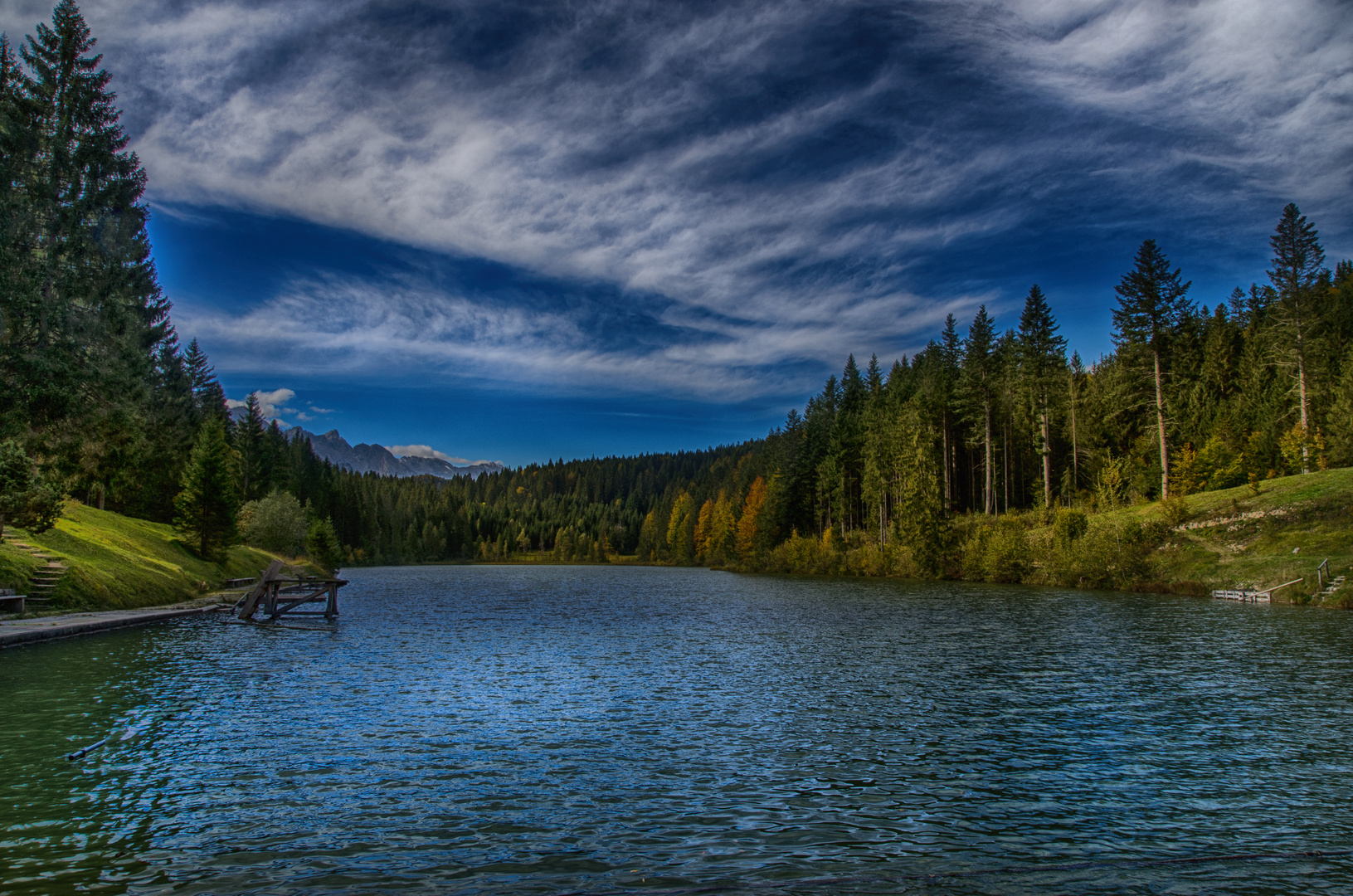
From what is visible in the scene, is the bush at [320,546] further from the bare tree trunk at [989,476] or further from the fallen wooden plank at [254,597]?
the bare tree trunk at [989,476]

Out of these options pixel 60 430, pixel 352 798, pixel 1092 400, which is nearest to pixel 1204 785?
pixel 352 798

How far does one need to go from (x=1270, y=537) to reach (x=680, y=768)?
193 feet

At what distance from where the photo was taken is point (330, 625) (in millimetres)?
42031

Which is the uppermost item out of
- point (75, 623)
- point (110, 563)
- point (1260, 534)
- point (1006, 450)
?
point (1006, 450)

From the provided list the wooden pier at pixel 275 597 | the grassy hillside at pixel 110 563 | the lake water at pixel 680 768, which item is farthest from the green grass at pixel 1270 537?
the grassy hillside at pixel 110 563

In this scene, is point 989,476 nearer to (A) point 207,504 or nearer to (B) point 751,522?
(B) point 751,522

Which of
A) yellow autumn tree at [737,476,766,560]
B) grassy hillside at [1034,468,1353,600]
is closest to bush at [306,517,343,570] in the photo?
yellow autumn tree at [737,476,766,560]

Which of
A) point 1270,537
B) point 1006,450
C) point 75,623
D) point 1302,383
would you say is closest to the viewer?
point 75,623

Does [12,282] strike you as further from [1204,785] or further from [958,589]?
[958,589]

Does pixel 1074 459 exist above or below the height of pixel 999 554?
above

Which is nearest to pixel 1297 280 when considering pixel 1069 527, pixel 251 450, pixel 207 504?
pixel 1069 527

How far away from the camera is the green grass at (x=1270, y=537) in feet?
156

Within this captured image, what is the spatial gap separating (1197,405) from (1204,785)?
8657cm

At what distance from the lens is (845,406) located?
116 meters
